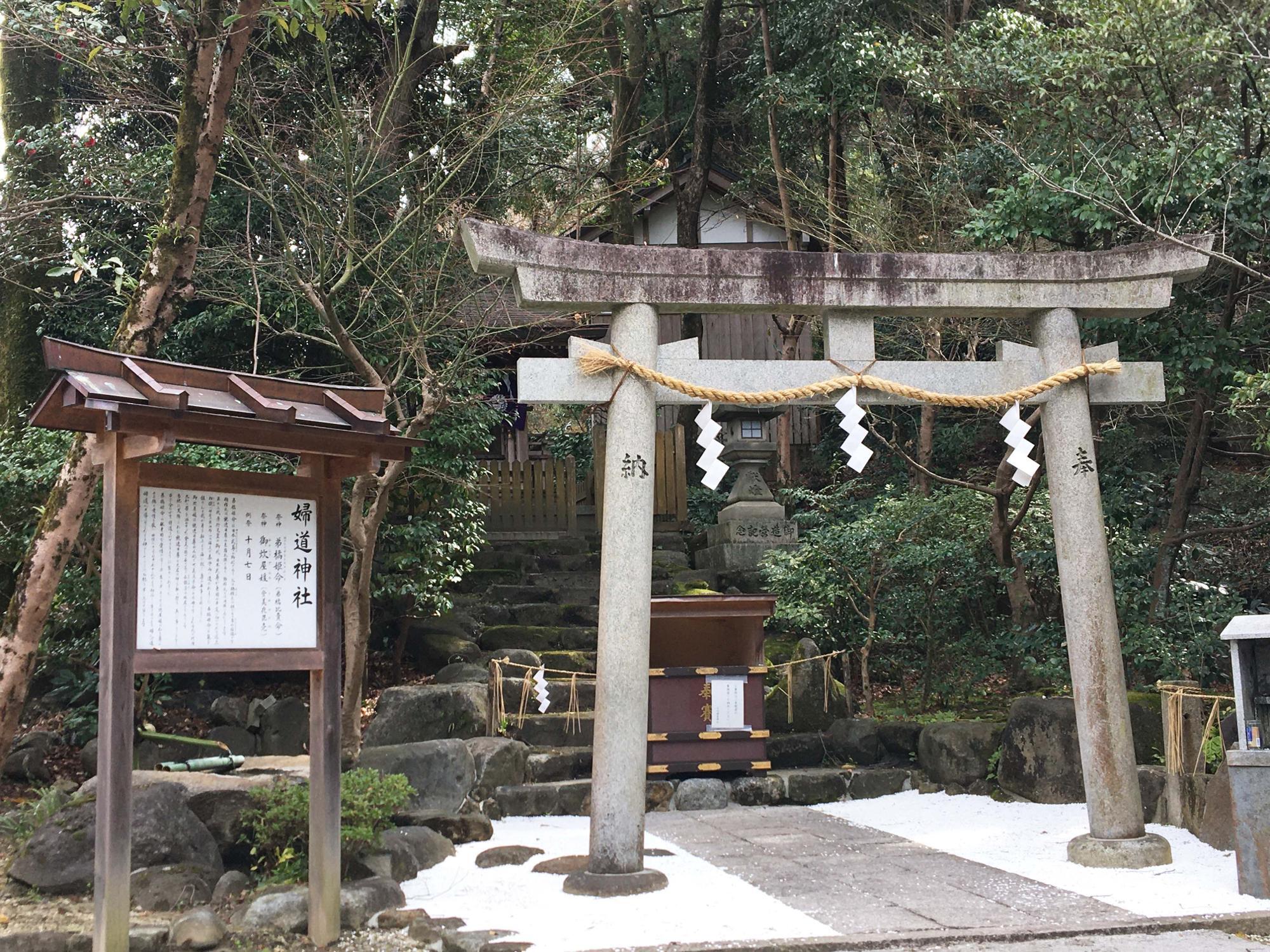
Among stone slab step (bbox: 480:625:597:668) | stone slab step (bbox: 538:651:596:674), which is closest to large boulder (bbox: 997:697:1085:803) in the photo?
stone slab step (bbox: 538:651:596:674)

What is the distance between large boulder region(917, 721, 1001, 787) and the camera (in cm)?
934

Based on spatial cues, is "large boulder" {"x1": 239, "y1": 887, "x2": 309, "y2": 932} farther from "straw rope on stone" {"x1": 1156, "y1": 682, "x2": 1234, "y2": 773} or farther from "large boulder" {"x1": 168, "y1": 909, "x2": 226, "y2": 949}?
"straw rope on stone" {"x1": 1156, "y1": 682, "x2": 1234, "y2": 773}

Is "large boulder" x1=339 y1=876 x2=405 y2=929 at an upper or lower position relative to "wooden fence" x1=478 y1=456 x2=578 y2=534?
lower

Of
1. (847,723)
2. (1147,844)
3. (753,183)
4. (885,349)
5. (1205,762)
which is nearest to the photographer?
(1147,844)

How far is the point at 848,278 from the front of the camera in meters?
6.92

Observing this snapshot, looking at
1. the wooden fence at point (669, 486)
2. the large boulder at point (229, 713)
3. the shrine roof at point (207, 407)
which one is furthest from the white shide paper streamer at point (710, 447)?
the wooden fence at point (669, 486)

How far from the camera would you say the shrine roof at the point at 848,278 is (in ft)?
21.4

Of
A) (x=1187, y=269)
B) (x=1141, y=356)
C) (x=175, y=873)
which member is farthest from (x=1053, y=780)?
(x=175, y=873)

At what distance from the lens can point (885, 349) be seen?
630 inches

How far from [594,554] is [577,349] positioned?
328 inches

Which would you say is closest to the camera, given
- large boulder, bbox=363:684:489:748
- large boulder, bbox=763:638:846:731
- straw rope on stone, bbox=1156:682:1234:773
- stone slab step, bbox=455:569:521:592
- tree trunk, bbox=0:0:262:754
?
tree trunk, bbox=0:0:262:754

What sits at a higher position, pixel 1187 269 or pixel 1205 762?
pixel 1187 269

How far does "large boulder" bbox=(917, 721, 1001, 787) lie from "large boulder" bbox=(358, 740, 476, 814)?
4.29 m

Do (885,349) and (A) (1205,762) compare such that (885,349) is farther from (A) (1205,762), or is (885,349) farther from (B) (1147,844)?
(B) (1147,844)
